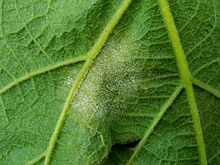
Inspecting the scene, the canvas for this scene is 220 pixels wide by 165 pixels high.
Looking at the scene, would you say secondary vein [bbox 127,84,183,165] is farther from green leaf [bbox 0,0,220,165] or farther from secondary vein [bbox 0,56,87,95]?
secondary vein [bbox 0,56,87,95]

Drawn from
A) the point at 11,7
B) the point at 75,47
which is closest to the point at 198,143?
the point at 75,47

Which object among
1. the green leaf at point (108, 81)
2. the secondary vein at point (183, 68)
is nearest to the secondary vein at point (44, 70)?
the green leaf at point (108, 81)

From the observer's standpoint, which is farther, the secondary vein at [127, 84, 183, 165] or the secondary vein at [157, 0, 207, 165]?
the secondary vein at [127, 84, 183, 165]

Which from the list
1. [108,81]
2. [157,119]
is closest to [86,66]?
[108,81]

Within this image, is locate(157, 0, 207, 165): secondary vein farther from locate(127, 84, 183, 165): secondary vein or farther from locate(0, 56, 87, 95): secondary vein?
locate(0, 56, 87, 95): secondary vein

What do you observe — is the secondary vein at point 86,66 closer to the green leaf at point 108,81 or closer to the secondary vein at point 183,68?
the green leaf at point 108,81

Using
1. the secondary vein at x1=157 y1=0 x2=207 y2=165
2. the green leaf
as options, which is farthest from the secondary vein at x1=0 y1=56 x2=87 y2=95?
the secondary vein at x1=157 y1=0 x2=207 y2=165

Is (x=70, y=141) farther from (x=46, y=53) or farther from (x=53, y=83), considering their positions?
(x=46, y=53)
